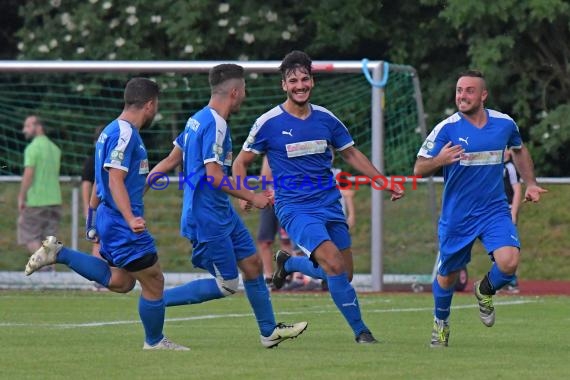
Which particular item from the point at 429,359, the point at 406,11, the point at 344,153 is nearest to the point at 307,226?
the point at 344,153

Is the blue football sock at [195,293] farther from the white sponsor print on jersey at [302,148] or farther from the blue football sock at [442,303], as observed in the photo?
the blue football sock at [442,303]

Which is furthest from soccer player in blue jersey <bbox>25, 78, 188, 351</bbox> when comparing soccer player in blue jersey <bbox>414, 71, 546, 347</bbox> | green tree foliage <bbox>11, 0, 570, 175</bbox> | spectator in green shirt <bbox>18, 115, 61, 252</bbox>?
green tree foliage <bbox>11, 0, 570, 175</bbox>

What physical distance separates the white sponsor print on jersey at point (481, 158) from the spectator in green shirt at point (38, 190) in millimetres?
9191

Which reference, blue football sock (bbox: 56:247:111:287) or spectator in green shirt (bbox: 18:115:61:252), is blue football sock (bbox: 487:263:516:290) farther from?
spectator in green shirt (bbox: 18:115:61:252)

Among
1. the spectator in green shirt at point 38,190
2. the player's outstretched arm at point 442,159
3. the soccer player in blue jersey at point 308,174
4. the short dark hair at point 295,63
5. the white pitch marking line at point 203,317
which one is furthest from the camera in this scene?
the spectator in green shirt at point 38,190

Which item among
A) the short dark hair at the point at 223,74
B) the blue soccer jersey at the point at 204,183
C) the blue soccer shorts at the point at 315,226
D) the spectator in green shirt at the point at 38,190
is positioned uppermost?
the short dark hair at the point at 223,74

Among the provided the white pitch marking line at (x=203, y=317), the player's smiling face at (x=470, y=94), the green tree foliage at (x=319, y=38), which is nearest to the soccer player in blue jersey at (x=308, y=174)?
the player's smiling face at (x=470, y=94)

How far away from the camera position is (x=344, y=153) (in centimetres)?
1157

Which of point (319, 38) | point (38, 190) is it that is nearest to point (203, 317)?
point (38, 190)

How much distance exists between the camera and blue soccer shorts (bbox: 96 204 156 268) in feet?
34.0

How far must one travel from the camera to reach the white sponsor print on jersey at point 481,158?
10906mm

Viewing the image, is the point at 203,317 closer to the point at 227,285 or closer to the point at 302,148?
the point at 227,285

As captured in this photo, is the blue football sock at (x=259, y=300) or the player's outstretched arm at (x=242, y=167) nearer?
the blue football sock at (x=259, y=300)

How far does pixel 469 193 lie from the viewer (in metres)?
10.9
